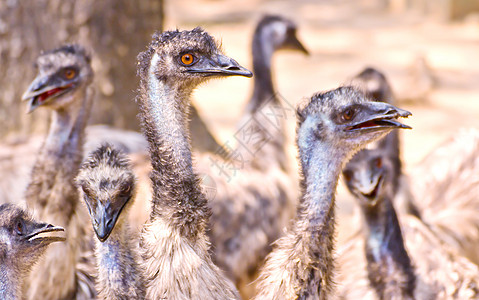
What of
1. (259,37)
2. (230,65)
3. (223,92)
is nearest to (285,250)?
(230,65)

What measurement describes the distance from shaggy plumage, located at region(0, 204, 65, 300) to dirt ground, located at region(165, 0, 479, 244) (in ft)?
10.9

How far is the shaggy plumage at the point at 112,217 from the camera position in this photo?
3.11 meters

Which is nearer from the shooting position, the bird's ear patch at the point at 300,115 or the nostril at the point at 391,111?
the nostril at the point at 391,111

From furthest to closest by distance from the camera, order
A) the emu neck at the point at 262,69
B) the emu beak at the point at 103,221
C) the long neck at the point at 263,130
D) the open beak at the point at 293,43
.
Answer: the open beak at the point at 293,43, the emu neck at the point at 262,69, the long neck at the point at 263,130, the emu beak at the point at 103,221

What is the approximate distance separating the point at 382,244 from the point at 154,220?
1501 millimetres

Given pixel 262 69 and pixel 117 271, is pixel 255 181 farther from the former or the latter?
pixel 117 271

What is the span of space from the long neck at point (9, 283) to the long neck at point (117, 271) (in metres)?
0.40

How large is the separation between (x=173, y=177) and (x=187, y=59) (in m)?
0.53

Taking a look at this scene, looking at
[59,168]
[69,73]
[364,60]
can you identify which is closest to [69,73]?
[69,73]

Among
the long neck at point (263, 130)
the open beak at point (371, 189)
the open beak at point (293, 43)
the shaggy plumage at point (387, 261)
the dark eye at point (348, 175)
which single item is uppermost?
the open beak at point (293, 43)

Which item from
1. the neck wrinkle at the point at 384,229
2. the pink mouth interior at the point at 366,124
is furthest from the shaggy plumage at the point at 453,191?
the pink mouth interior at the point at 366,124

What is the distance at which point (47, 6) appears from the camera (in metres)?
5.80

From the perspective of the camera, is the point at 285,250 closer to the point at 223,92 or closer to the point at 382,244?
the point at 382,244

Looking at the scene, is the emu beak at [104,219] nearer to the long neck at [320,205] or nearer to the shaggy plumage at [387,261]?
the long neck at [320,205]
